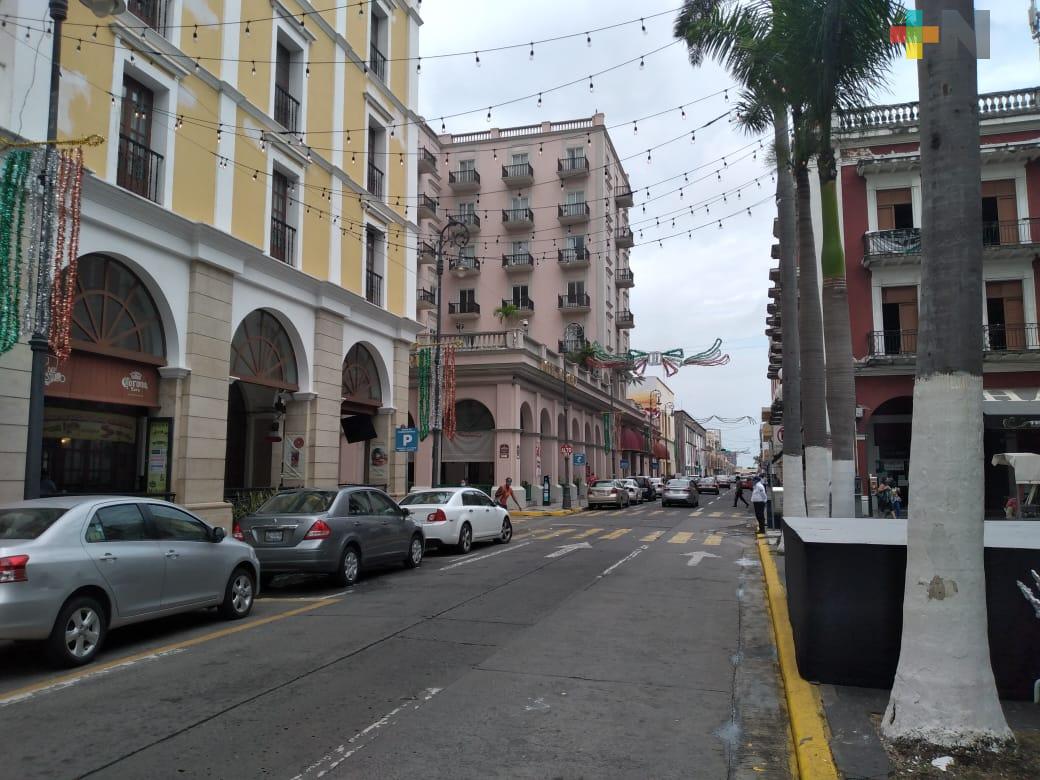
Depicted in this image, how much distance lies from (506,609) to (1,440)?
845 cm

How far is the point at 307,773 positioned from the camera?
4770 millimetres

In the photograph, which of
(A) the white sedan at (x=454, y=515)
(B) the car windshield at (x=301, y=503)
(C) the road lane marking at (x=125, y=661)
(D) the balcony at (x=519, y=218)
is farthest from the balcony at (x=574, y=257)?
(C) the road lane marking at (x=125, y=661)

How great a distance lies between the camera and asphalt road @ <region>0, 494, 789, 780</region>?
504 centimetres

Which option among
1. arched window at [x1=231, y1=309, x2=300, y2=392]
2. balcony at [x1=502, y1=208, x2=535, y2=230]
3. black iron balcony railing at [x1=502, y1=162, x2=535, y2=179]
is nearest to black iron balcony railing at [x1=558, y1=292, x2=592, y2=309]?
balcony at [x1=502, y1=208, x2=535, y2=230]

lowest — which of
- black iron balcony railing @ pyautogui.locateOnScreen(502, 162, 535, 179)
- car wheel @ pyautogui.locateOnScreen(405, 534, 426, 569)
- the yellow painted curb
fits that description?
the yellow painted curb

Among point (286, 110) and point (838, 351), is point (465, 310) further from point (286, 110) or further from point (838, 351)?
point (838, 351)

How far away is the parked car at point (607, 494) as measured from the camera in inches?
1535

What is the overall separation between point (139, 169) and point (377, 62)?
37.7 feet

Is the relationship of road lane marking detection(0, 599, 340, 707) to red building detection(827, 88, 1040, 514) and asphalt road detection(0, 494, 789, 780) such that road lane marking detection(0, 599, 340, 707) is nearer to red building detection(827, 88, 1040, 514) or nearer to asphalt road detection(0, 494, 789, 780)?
asphalt road detection(0, 494, 789, 780)

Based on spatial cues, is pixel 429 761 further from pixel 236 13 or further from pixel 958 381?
pixel 236 13

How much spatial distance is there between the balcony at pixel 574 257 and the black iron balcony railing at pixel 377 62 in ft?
87.1

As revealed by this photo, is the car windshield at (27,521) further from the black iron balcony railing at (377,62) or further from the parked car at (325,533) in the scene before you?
the black iron balcony railing at (377,62)

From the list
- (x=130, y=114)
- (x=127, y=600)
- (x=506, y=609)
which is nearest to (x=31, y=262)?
(x=130, y=114)

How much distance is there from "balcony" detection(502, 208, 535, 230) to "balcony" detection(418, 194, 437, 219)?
623cm
